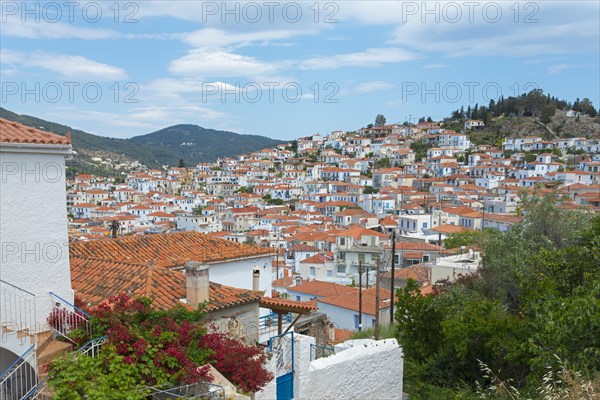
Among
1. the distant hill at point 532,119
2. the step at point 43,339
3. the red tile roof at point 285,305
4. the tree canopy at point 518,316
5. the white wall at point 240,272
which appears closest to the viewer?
the step at point 43,339

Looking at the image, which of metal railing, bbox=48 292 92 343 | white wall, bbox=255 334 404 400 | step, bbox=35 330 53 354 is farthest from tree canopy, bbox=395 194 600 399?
step, bbox=35 330 53 354

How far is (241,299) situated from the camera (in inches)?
383

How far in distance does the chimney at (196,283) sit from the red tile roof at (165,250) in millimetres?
2738

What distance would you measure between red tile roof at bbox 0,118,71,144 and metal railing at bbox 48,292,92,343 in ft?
7.13

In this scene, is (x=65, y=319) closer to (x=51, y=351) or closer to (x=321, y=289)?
(x=51, y=351)

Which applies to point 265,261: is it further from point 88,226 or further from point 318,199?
point 318,199

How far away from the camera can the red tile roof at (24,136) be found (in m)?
6.89

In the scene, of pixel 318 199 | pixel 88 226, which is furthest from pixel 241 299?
pixel 318 199

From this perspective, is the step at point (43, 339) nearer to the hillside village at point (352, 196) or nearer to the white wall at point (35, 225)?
the white wall at point (35, 225)

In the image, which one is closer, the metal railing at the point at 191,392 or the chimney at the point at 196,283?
the metal railing at the point at 191,392

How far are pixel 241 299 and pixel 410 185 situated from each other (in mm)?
96179

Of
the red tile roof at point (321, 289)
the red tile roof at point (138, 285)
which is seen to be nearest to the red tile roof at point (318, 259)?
the red tile roof at point (321, 289)

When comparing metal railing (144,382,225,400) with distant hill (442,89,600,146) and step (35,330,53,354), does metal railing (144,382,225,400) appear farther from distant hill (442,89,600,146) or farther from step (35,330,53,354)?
distant hill (442,89,600,146)

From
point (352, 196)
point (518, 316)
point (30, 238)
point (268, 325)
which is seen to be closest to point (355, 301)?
point (268, 325)
